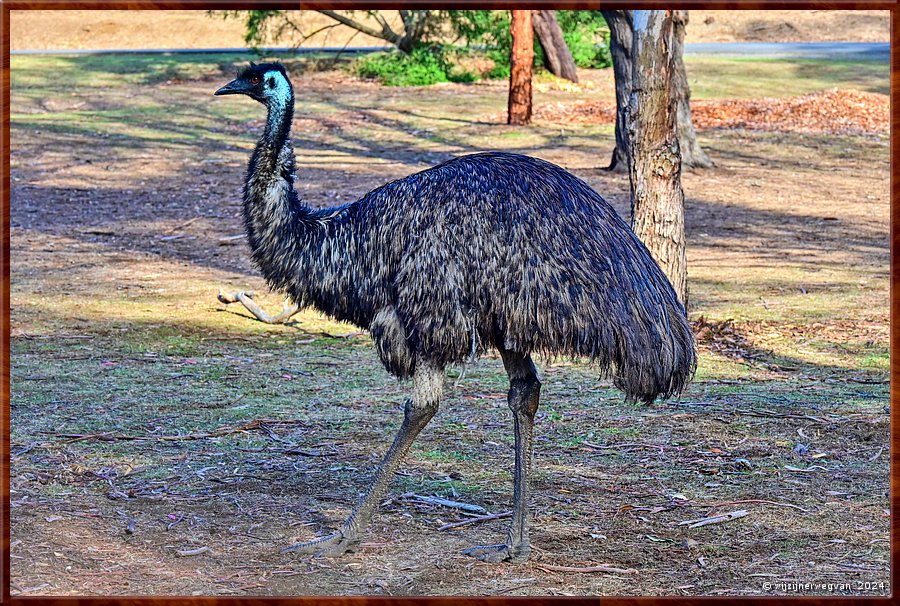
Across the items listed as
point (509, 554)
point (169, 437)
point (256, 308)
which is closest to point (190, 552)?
point (509, 554)

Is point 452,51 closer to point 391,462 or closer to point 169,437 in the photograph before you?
point 169,437

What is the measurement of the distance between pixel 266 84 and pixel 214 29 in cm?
3082

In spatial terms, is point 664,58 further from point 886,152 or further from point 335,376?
point 886,152

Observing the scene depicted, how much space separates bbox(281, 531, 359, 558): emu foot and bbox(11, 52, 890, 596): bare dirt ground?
0.18 ft

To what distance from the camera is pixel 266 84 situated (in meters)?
5.33

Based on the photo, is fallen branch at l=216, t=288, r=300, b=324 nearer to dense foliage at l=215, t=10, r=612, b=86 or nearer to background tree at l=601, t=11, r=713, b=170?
background tree at l=601, t=11, r=713, b=170

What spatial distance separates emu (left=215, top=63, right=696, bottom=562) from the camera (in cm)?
475

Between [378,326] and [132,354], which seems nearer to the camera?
[378,326]

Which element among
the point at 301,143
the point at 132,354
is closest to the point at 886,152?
the point at 301,143

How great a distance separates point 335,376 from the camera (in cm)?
785

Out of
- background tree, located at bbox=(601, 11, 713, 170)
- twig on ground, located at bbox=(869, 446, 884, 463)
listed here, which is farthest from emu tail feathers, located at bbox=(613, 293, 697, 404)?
background tree, located at bbox=(601, 11, 713, 170)

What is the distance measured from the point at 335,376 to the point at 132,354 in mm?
1466

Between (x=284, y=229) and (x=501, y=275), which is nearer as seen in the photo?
(x=501, y=275)

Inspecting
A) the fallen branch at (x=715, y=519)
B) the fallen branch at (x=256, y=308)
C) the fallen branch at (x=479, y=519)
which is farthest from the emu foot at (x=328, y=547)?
the fallen branch at (x=256, y=308)
